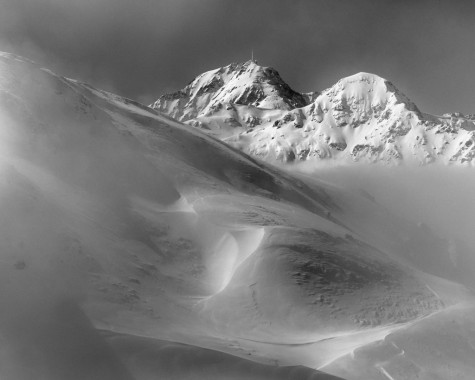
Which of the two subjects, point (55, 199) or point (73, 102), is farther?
point (73, 102)

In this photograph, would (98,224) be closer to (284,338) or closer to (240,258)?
(240,258)

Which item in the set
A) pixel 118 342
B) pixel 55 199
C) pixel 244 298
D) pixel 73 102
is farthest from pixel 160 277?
pixel 73 102

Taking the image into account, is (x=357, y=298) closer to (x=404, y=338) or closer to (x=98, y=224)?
(x=404, y=338)

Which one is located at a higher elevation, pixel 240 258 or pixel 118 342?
pixel 240 258

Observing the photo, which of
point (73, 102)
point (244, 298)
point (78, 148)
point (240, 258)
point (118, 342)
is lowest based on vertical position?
point (118, 342)

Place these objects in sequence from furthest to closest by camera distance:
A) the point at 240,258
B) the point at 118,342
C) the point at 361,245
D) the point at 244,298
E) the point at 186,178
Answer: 1. the point at 186,178
2. the point at 361,245
3. the point at 240,258
4. the point at 244,298
5. the point at 118,342

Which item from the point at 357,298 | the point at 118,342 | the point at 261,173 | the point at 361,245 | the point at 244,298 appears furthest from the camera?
the point at 261,173
